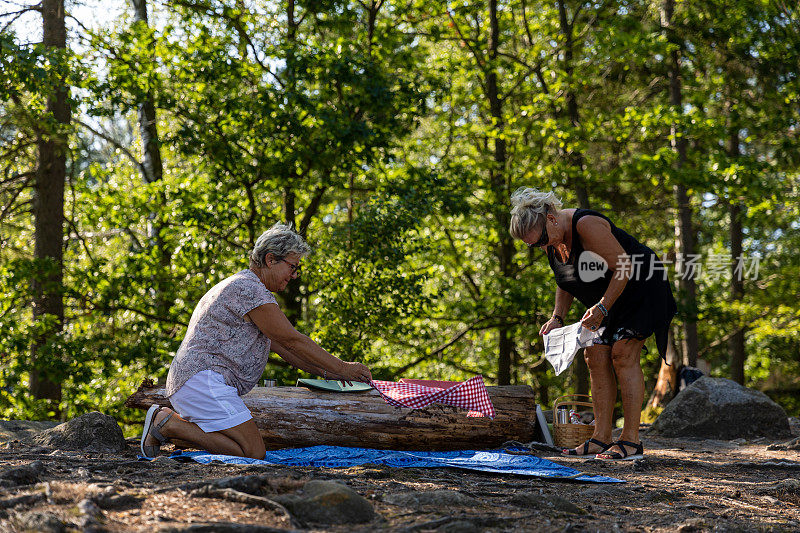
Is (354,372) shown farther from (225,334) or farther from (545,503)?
(545,503)

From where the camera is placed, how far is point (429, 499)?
9.36 ft

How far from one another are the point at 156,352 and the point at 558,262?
19.0 feet

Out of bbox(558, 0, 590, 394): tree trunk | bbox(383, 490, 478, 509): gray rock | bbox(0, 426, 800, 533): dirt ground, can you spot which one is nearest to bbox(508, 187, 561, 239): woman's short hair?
bbox(0, 426, 800, 533): dirt ground

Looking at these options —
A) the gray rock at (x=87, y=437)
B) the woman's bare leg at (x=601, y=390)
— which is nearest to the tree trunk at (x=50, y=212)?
the gray rock at (x=87, y=437)

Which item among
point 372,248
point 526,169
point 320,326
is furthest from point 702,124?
point 320,326

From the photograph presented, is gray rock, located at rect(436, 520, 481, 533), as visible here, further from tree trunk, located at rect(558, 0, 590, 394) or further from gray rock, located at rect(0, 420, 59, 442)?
tree trunk, located at rect(558, 0, 590, 394)

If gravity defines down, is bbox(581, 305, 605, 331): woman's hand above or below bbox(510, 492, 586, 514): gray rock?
above

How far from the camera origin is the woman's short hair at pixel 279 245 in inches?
165

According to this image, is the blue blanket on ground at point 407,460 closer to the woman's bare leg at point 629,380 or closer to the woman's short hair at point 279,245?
the woman's bare leg at point 629,380

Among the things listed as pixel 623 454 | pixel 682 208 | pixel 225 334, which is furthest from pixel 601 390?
pixel 682 208

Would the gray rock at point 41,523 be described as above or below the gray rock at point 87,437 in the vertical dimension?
above

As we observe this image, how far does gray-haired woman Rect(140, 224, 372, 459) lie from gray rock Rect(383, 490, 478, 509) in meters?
1.42

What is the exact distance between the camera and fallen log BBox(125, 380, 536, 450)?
491 centimetres

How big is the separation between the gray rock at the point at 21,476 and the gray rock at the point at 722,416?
599 centimetres
